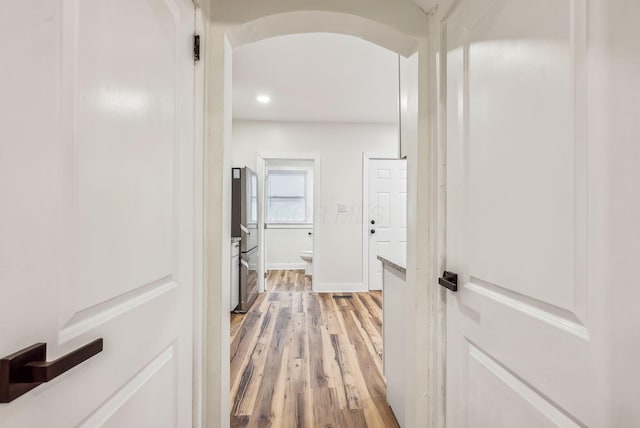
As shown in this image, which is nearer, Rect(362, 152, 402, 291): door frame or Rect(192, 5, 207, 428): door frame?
Rect(192, 5, 207, 428): door frame

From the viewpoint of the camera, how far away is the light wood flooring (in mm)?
1601

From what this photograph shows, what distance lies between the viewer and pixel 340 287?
411 centimetres

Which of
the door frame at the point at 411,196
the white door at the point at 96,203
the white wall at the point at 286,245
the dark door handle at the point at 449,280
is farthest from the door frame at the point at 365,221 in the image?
the white door at the point at 96,203

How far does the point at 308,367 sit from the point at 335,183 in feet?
8.55

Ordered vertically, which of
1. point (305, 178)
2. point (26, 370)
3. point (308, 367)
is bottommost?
point (308, 367)

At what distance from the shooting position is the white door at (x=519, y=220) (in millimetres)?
562

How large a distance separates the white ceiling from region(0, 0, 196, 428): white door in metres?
1.54

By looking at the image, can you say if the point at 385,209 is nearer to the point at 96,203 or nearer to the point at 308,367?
the point at 308,367

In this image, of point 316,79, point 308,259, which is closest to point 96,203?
point 316,79

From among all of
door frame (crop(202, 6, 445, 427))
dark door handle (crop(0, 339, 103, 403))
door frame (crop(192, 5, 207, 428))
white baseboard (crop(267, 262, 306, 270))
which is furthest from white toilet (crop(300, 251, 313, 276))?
dark door handle (crop(0, 339, 103, 403))

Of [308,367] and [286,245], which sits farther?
[286,245]

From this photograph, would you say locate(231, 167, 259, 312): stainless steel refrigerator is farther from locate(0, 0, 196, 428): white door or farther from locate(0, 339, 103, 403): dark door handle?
locate(0, 339, 103, 403): dark door handle

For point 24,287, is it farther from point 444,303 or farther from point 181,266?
point 444,303

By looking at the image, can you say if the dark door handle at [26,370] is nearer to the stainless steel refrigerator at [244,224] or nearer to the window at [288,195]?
the stainless steel refrigerator at [244,224]
